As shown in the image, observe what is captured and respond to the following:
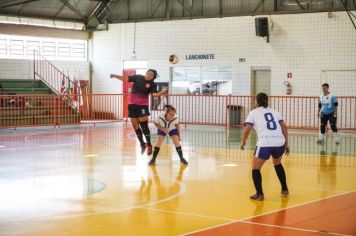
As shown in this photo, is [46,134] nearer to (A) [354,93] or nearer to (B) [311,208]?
(A) [354,93]

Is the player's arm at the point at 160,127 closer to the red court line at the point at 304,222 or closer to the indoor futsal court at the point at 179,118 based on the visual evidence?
the indoor futsal court at the point at 179,118

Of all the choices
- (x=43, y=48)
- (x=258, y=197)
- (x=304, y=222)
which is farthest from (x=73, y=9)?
(x=304, y=222)

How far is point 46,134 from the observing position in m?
25.4

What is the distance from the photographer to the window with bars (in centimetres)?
3334

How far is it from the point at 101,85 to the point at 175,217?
92.9 ft

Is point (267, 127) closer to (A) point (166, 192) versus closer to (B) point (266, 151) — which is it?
(B) point (266, 151)

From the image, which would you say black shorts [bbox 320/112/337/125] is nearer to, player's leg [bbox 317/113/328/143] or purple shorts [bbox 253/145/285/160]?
player's leg [bbox 317/113/328/143]

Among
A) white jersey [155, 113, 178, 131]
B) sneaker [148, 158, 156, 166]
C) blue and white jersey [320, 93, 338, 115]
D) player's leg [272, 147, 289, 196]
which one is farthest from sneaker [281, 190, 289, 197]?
blue and white jersey [320, 93, 338, 115]

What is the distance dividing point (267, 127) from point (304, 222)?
2326 mm

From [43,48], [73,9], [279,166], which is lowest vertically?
[279,166]

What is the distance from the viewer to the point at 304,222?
31.2 feet

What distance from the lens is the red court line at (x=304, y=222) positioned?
887cm

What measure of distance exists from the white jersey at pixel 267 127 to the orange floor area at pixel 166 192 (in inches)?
41.1

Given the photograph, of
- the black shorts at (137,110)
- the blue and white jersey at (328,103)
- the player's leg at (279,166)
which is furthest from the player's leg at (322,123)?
the player's leg at (279,166)
